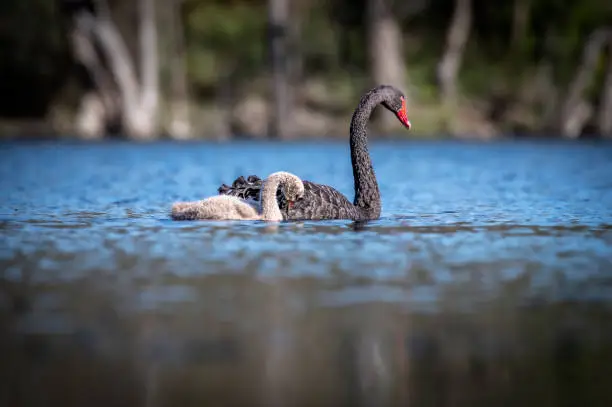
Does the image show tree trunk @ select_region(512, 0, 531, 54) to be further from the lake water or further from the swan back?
the swan back

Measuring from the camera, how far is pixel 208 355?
212 inches

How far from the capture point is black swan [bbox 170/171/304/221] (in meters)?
10.3

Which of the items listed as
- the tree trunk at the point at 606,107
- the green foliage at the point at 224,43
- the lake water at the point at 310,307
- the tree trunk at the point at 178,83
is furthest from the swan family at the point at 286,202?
the green foliage at the point at 224,43

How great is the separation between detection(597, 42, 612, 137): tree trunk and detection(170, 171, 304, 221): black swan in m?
26.0

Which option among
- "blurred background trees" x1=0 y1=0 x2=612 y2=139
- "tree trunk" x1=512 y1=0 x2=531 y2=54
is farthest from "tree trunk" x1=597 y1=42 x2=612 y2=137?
"tree trunk" x1=512 y1=0 x2=531 y2=54

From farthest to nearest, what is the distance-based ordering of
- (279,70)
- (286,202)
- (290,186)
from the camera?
(279,70)
(286,202)
(290,186)

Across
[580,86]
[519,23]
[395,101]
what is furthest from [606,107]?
[395,101]

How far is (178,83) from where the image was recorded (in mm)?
42812

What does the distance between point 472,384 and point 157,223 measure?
6.40m

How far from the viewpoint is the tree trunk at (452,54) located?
37781mm

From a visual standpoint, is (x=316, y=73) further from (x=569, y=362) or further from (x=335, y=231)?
(x=569, y=362)

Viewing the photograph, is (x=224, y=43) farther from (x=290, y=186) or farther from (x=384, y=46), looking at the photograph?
(x=290, y=186)

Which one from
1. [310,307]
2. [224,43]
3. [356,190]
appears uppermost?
[224,43]

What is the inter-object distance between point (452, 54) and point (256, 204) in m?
27.8
